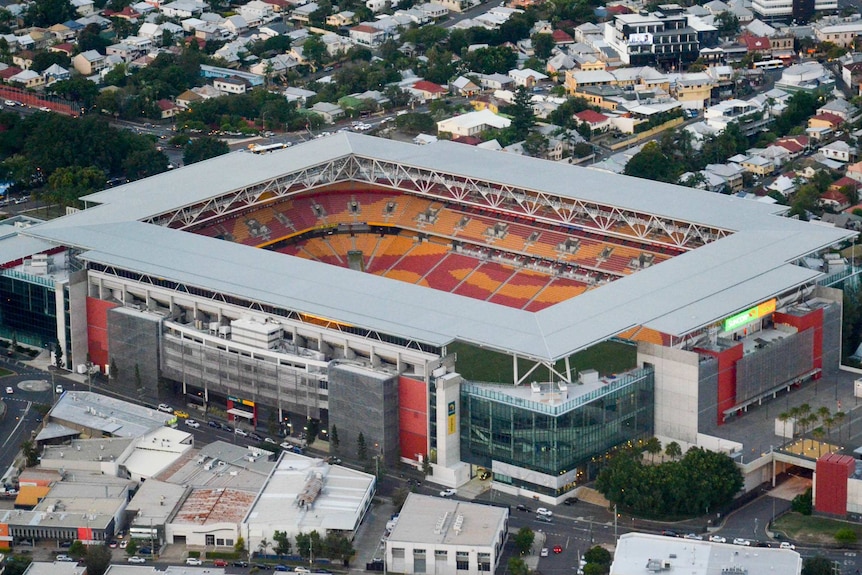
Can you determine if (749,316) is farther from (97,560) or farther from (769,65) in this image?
(769,65)

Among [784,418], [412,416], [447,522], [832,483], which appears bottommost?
[832,483]

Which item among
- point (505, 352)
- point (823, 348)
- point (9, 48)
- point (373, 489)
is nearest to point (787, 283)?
point (823, 348)

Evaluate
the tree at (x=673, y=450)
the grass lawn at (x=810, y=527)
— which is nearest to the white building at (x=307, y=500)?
the tree at (x=673, y=450)

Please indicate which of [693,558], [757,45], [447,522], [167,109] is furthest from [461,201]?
[757,45]

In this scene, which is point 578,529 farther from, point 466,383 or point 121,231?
point 121,231

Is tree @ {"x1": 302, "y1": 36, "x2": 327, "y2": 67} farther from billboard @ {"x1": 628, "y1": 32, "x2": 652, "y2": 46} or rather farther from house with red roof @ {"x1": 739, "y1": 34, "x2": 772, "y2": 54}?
house with red roof @ {"x1": 739, "y1": 34, "x2": 772, "y2": 54}

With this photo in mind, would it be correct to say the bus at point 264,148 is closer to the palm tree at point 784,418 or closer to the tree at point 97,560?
the palm tree at point 784,418

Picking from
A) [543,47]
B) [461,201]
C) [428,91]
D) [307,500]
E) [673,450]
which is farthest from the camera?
[543,47]
